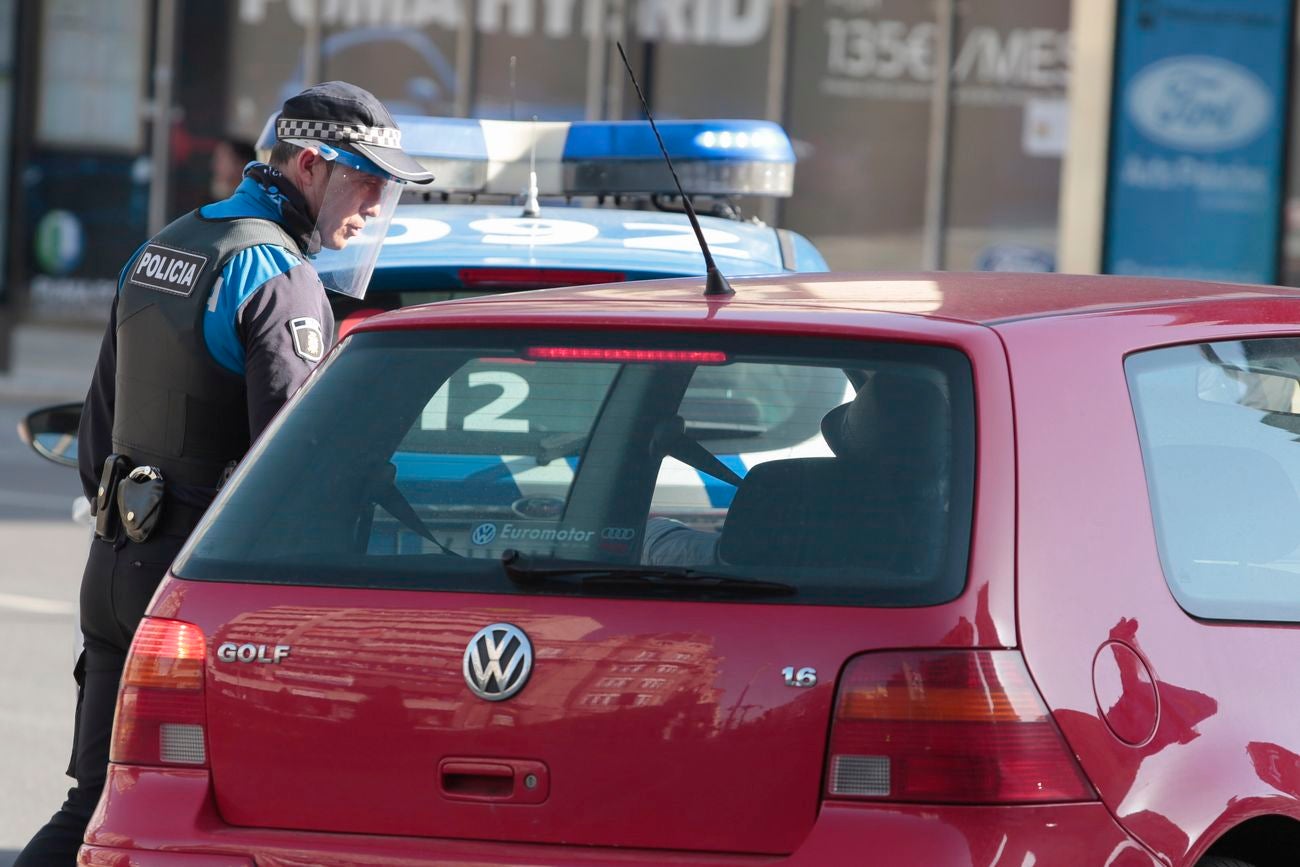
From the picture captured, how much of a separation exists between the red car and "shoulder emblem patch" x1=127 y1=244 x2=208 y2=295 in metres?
0.70

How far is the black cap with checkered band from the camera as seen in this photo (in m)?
3.97

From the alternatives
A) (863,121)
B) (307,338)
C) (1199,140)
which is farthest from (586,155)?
(863,121)

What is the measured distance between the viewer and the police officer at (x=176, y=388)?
3668mm

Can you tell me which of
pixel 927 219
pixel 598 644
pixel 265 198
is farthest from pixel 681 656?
pixel 927 219

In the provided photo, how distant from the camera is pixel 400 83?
1888cm

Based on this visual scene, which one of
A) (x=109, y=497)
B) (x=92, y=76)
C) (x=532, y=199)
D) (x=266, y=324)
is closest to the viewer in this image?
(x=266, y=324)

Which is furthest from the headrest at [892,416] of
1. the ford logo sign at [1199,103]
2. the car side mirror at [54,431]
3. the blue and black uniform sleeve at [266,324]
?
the ford logo sign at [1199,103]

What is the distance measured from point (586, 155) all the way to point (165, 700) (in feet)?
9.86

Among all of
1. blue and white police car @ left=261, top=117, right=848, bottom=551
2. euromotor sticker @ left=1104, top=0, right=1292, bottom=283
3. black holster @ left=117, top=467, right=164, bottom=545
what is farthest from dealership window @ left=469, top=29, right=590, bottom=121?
black holster @ left=117, top=467, right=164, bottom=545

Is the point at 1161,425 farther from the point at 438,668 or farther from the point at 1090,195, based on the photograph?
the point at 1090,195

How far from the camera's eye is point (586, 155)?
5715 millimetres

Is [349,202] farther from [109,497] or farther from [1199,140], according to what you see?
[1199,140]

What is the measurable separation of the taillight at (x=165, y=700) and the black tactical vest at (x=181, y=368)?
74cm

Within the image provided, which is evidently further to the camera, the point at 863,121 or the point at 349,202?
the point at 863,121
